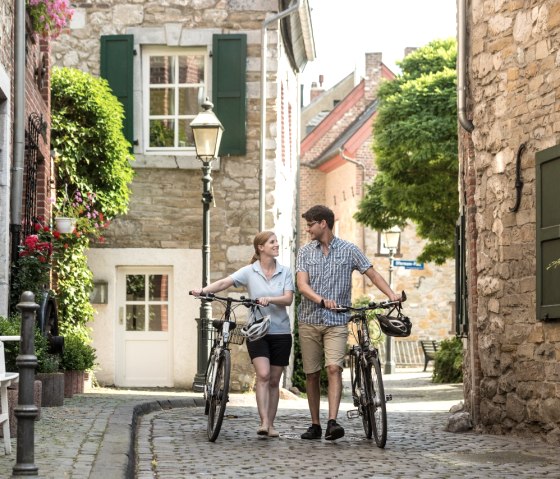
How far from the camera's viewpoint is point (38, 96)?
15.6 meters

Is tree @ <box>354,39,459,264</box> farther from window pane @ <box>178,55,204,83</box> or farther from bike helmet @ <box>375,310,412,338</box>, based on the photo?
bike helmet @ <box>375,310,412,338</box>

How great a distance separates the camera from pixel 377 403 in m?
10.0

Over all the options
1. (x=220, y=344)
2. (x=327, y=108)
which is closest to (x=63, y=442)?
(x=220, y=344)

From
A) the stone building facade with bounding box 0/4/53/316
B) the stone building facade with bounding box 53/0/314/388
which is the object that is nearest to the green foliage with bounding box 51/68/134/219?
the stone building facade with bounding box 0/4/53/316

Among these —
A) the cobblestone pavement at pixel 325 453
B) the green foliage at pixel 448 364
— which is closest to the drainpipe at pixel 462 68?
the cobblestone pavement at pixel 325 453

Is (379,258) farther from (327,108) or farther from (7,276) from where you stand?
(7,276)

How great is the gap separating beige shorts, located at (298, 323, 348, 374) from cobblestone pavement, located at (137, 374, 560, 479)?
0.60 meters

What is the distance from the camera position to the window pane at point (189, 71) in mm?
20266

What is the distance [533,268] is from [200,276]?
9287 millimetres

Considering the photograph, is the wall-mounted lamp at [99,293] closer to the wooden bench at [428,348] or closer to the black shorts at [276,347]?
the black shorts at [276,347]

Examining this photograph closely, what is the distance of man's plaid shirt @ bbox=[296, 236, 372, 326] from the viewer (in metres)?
10.7

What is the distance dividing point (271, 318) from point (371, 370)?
1.02 meters

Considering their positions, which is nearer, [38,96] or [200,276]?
→ [38,96]

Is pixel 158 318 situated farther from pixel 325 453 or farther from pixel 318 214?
pixel 325 453
